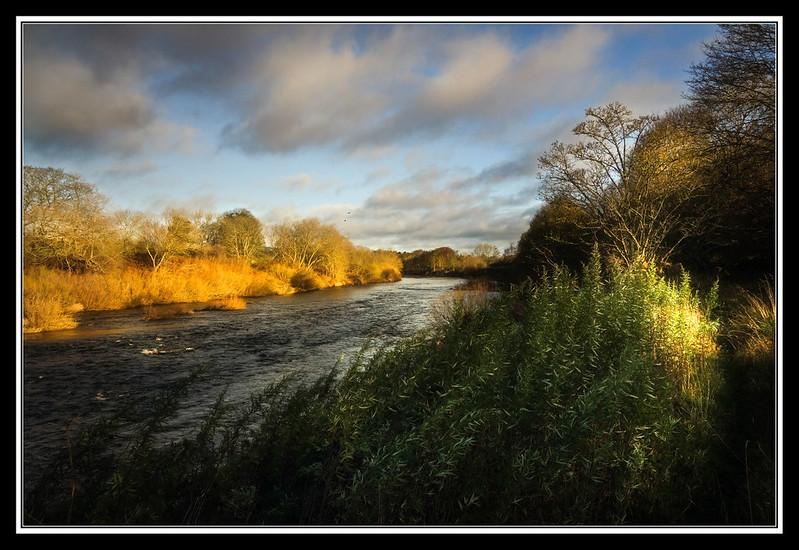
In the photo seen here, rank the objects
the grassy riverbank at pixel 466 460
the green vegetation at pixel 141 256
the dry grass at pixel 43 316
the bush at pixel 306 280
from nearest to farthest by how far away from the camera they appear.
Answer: the grassy riverbank at pixel 466 460 < the dry grass at pixel 43 316 < the green vegetation at pixel 141 256 < the bush at pixel 306 280

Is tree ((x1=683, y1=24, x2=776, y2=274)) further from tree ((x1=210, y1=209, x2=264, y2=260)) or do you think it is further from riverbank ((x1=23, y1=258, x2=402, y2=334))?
tree ((x1=210, y1=209, x2=264, y2=260))

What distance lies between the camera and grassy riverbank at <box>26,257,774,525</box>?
3723 mm

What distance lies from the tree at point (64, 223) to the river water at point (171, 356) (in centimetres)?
249

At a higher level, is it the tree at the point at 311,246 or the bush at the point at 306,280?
the tree at the point at 311,246

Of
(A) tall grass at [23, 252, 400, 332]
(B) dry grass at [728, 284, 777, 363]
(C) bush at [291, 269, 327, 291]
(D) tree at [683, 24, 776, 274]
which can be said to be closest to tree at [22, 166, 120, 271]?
(A) tall grass at [23, 252, 400, 332]

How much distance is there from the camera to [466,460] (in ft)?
13.2

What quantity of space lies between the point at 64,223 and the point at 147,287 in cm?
693

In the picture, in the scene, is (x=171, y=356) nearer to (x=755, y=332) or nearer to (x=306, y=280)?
(x=755, y=332)

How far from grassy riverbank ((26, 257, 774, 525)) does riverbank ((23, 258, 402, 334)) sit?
1261 centimetres

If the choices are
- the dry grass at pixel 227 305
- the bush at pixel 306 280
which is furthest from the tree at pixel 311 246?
the dry grass at pixel 227 305

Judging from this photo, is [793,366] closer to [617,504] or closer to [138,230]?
[617,504]

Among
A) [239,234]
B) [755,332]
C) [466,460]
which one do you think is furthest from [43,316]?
[755,332]

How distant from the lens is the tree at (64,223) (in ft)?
43.0

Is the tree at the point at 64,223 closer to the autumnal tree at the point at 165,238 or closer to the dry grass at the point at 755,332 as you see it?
the autumnal tree at the point at 165,238
